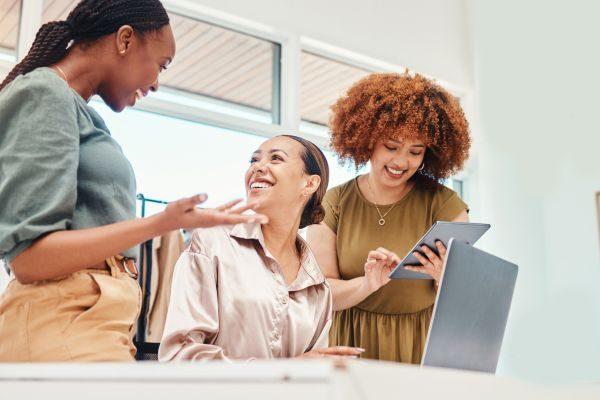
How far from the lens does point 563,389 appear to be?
82 centimetres

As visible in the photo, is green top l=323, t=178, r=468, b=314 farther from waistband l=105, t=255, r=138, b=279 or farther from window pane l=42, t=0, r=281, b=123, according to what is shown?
window pane l=42, t=0, r=281, b=123

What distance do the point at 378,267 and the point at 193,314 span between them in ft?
2.05

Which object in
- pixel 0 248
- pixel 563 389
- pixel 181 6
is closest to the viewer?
pixel 563 389

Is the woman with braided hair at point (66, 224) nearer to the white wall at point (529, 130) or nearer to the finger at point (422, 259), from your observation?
the finger at point (422, 259)

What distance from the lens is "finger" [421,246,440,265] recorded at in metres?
1.77

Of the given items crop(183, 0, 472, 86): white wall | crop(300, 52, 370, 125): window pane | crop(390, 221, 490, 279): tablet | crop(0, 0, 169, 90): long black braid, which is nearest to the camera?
crop(0, 0, 169, 90): long black braid

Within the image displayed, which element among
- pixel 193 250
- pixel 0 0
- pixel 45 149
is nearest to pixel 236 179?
pixel 0 0

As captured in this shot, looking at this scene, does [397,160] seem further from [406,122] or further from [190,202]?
[190,202]

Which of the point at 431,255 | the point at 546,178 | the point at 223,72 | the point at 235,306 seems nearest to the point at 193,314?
the point at 235,306

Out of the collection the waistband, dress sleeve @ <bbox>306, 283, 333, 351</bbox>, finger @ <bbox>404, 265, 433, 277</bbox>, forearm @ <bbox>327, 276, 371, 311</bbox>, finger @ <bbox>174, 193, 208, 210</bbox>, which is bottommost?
dress sleeve @ <bbox>306, 283, 333, 351</bbox>

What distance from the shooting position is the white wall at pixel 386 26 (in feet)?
12.8

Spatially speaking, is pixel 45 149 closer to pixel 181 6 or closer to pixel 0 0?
pixel 0 0

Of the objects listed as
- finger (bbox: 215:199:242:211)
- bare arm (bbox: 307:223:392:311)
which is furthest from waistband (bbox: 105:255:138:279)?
bare arm (bbox: 307:223:392:311)

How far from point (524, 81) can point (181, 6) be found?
2.03 meters
